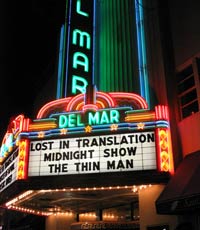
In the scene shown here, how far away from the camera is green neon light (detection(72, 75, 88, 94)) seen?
1404 cm

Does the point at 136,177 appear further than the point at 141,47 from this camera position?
No

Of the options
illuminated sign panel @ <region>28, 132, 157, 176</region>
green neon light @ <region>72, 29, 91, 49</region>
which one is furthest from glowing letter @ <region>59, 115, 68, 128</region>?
green neon light @ <region>72, 29, 91, 49</region>

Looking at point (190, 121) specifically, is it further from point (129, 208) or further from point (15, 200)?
point (15, 200)

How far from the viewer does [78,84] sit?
14148 mm

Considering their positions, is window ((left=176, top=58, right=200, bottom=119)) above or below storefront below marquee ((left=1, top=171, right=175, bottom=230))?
above

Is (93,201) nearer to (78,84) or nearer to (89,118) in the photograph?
(89,118)

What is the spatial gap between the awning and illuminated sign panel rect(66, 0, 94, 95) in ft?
17.5

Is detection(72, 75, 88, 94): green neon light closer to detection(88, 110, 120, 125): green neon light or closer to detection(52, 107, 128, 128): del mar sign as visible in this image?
detection(52, 107, 128, 128): del mar sign

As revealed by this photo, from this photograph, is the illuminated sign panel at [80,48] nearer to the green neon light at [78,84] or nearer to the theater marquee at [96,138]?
the green neon light at [78,84]

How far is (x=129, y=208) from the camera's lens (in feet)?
50.3

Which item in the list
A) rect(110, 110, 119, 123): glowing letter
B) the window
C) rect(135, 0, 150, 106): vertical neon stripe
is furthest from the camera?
rect(135, 0, 150, 106): vertical neon stripe

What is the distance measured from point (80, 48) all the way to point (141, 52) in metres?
2.62

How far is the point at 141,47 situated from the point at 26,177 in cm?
586

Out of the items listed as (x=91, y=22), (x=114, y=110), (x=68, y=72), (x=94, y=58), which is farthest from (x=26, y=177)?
(x=91, y=22)
